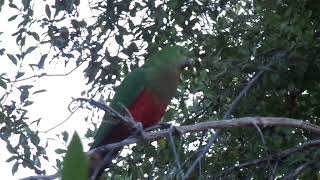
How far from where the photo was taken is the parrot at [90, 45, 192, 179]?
229 cm

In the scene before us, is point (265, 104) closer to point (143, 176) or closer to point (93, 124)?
point (143, 176)

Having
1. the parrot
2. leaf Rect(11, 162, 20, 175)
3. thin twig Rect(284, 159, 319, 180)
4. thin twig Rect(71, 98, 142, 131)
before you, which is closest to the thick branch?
thin twig Rect(71, 98, 142, 131)

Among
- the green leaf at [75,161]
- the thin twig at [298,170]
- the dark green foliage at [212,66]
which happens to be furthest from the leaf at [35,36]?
the green leaf at [75,161]

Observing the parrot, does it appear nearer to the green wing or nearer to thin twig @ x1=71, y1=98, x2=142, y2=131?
the green wing

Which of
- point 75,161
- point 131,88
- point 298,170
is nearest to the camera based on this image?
point 75,161

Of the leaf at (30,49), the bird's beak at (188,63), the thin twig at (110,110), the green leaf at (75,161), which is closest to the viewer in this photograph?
the green leaf at (75,161)

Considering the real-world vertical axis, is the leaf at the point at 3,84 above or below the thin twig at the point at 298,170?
above

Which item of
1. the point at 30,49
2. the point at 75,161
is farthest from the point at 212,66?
the point at 75,161

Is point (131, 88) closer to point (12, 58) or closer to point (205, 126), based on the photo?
point (12, 58)

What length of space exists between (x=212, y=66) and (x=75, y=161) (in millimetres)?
2493

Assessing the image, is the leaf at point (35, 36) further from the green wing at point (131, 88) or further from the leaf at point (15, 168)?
the leaf at point (15, 168)

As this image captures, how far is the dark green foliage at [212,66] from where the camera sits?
7.65 ft

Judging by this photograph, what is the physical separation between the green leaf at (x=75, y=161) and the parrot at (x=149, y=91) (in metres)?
1.91

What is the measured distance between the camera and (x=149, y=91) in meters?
2.49
